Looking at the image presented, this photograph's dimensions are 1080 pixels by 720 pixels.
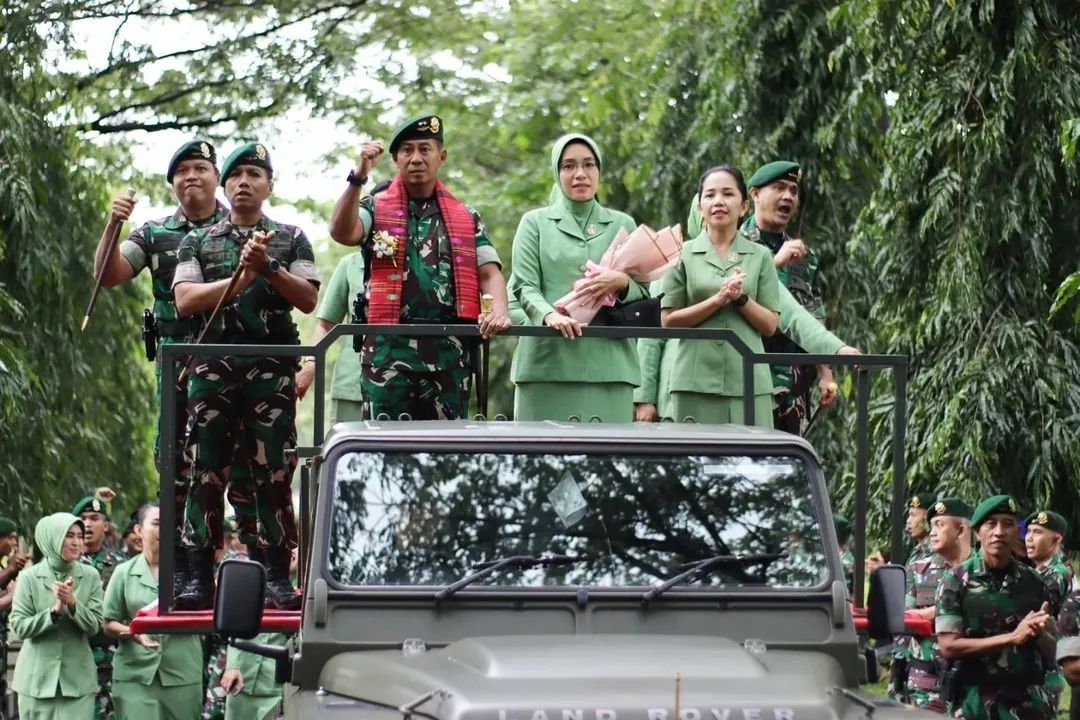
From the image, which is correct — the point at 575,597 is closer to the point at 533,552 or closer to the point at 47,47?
the point at 533,552

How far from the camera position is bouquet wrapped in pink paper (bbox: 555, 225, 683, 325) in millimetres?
9094

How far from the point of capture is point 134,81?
20234 mm

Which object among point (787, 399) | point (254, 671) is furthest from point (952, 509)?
point (254, 671)

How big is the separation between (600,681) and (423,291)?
3.42m

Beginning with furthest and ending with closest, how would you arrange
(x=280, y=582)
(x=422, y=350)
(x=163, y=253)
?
(x=163, y=253) < (x=422, y=350) < (x=280, y=582)

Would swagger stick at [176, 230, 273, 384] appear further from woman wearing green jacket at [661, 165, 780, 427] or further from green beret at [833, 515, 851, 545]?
green beret at [833, 515, 851, 545]

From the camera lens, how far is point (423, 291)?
8.84 metres

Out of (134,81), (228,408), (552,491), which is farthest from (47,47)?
(552,491)

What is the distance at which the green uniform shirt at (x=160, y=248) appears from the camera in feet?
30.6

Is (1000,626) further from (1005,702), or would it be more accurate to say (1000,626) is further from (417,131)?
(417,131)

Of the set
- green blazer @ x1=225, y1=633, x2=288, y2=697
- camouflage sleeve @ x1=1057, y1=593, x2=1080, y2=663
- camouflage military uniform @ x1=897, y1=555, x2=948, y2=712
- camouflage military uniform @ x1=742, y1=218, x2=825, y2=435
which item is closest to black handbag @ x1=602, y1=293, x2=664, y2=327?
camouflage military uniform @ x1=742, y1=218, x2=825, y2=435

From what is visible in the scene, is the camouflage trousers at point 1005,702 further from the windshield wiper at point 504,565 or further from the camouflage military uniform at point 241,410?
the windshield wiper at point 504,565

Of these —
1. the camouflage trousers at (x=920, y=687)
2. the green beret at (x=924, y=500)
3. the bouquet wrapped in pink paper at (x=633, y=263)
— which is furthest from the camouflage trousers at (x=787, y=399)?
the green beret at (x=924, y=500)

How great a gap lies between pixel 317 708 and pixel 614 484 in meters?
1.31
